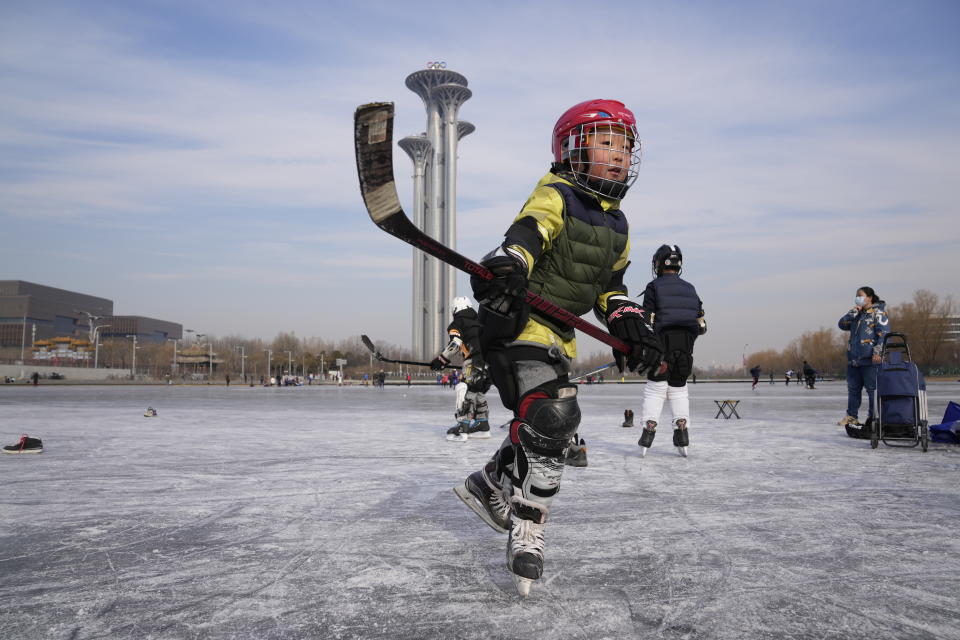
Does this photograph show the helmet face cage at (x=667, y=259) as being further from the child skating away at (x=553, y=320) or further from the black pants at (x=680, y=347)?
the child skating away at (x=553, y=320)

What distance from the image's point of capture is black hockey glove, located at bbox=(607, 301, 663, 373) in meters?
2.63

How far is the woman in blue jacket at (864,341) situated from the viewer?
25.2ft

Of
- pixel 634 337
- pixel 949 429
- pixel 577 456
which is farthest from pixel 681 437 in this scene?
pixel 634 337

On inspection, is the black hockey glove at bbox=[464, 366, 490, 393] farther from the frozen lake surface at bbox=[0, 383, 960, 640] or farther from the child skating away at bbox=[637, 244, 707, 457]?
the child skating away at bbox=[637, 244, 707, 457]

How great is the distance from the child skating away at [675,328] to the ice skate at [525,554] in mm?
3916

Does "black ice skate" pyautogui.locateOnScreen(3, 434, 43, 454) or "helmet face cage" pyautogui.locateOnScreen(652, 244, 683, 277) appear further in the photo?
"helmet face cage" pyautogui.locateOnScreen(652, 244, 683, 277)

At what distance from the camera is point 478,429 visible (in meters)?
7.67

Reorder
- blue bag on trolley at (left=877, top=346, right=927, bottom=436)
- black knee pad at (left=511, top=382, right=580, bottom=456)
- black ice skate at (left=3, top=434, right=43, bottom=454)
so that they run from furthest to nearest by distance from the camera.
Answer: blue bag on trolley at (left=877, top=346, right=927, bottom=436), black ice skate at (left=3, top=434, right=43, bottom=454), black knee pad at (left=511, top=382, right=580, bottom=456)

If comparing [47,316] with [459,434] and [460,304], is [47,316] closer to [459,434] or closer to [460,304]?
[459,434]

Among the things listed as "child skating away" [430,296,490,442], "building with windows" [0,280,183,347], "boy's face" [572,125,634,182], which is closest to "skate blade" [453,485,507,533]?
"boy's face" [572,125,634,182]

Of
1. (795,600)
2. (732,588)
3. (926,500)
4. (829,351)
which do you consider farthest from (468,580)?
(829,351)

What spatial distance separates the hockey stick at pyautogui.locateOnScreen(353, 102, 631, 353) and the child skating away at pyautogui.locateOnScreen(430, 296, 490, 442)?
3.51 meters

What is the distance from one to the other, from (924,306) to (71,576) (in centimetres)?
9061

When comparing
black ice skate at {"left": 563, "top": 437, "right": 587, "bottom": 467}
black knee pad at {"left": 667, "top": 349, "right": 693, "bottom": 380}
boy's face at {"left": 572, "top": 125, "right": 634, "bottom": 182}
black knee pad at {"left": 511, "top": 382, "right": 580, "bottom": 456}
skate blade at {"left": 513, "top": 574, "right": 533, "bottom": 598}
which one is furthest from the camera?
black knee pad at {"left": 667, "top": 349, "right": 693, "bottom": 380}
